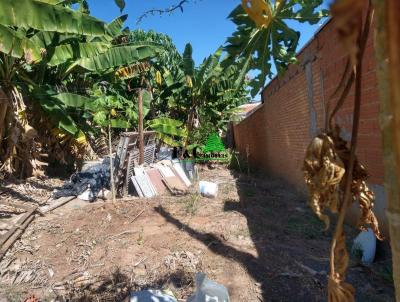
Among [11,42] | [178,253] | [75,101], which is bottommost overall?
[178,253]

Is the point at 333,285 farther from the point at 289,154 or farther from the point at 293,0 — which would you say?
the point at 289,154

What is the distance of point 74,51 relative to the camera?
838 centimetres

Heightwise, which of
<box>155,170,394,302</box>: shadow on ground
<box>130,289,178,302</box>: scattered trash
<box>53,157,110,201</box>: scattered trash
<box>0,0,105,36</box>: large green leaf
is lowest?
<box>155,170,394,302</box>: shadow on ground

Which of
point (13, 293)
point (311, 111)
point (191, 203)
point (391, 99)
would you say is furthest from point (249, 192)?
point (391, 99)

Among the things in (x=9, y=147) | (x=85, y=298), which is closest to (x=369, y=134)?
(x=85, y=298)

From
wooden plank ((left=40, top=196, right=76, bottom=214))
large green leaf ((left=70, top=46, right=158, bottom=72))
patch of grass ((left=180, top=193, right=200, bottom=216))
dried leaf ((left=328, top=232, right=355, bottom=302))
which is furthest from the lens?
large green leaf ((left=70, top=46, right=158, bottom=72))

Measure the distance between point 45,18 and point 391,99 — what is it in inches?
241

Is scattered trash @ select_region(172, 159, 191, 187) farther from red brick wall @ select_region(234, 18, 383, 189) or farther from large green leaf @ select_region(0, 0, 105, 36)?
large green leaf @ select_region(0, 0, 105, 36)

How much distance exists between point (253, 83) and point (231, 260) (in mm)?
2132

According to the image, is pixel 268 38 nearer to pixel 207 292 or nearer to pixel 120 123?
pixel 207 292

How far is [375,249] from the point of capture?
13.1 ft

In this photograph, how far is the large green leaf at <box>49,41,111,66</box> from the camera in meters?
8.26

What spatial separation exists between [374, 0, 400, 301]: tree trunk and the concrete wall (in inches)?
24.5

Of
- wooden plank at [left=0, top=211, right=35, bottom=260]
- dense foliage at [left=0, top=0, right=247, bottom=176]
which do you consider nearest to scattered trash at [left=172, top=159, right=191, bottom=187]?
dense foliage at [left=0, top=0, right=247, bottom=176]
